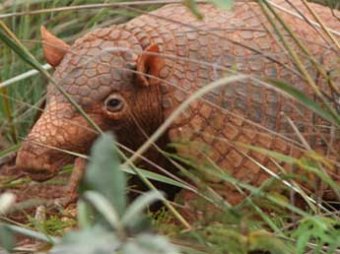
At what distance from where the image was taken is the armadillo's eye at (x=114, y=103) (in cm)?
368

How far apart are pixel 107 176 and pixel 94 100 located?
2.03m

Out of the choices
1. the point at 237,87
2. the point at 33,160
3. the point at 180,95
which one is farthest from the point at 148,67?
the point at 33,160

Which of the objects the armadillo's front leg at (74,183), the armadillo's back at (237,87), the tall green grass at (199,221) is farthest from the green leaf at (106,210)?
the armadillo's front leg at (74,183)

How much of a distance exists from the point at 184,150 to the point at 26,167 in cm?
122

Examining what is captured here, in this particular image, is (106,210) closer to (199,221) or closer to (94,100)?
(199,221)

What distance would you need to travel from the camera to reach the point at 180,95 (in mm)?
3703

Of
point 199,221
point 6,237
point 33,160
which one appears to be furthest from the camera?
point 33,160

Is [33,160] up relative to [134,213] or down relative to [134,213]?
down

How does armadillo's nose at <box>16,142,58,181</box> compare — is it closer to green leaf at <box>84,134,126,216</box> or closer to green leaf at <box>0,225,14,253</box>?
green leaf at <box>0,225,14,253</box>

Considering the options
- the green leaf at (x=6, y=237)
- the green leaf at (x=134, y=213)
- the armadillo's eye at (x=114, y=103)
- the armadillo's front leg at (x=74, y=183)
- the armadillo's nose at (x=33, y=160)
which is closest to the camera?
the green leaf at (x=134, y=213)

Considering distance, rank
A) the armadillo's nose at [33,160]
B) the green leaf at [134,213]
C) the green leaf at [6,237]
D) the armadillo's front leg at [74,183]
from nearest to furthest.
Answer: the green leaf at [134,213] → the green leaf at [6,237] → the armadillo's nose at [33,160] → the armadillo's front leg at [74,183]

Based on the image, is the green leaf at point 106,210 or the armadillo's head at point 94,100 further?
the armadillo's head at point 94,100

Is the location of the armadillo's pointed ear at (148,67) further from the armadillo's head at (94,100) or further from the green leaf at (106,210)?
the green leaf at (106,210)

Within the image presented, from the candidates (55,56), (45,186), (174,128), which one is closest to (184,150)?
(174,128)
